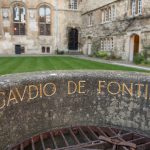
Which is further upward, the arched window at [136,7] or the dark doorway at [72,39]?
the arched window at [136,7]

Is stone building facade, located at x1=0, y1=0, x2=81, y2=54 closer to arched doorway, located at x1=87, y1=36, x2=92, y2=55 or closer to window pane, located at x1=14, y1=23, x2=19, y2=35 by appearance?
window pane, located at x1=14, y1=23, x2=19, y2=35

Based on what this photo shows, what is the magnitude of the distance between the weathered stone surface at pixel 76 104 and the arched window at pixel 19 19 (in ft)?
80.9

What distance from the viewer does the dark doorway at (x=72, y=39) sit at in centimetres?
3080

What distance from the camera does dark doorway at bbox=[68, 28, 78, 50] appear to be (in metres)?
30.8

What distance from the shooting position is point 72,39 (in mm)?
31031

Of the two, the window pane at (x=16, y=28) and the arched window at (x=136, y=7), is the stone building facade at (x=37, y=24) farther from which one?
the arched window at (x=136, y=7)

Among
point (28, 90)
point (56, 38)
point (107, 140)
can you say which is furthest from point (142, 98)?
point (56, 38)

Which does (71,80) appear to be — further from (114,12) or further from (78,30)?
(78,30)

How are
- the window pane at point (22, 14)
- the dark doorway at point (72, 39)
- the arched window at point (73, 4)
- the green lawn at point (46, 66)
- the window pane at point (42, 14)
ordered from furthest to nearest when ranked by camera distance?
1. the dark doorway at point (72, 39)
2. the arched window at point (73, 4)
3. the window pane at point (42, 14)
4. the window pane at point (22, 14)
5. the green lawn at point (46, 66)

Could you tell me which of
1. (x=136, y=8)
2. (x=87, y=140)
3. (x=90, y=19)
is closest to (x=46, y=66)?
(x=87, y=140)

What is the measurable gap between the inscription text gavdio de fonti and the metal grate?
895 millimetres

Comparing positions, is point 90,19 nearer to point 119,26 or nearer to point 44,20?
point 44,20

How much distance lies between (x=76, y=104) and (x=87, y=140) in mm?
892

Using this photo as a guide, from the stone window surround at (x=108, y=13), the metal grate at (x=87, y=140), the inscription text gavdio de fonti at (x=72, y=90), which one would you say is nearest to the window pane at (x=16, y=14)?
the stone window surround at (x=108, y=13)
